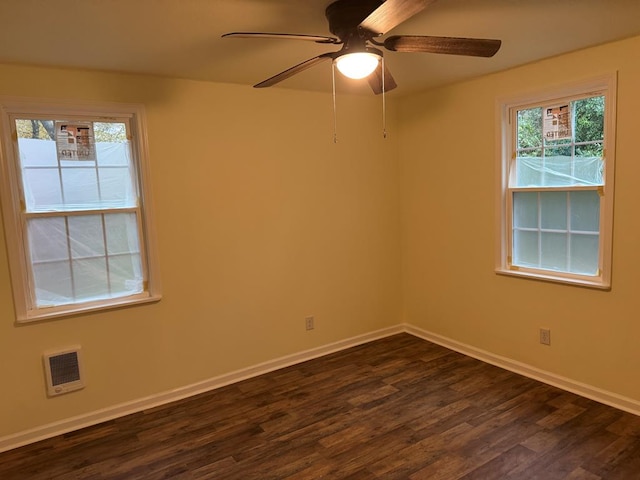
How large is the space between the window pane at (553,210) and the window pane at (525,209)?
0.19 feet

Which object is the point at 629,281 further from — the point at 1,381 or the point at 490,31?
the point at 1,381

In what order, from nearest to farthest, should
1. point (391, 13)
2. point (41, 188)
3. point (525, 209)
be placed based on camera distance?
point (391, 13), point (41, 188), point (525, 209)

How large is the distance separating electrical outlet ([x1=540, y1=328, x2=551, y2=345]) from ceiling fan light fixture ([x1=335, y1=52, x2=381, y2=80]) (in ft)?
7.86

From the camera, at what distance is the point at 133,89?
118 inches

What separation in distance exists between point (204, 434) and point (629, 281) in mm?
2880

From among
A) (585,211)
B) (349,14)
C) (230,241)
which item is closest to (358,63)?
(349,14)

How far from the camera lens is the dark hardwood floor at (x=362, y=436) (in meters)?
2.39

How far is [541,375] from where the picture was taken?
3.30 m

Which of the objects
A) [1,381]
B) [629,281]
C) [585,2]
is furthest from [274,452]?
[585,2]

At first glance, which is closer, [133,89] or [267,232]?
[133,89]

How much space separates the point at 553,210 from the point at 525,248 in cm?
38

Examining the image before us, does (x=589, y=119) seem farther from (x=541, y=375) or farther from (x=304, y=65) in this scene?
(x=304, y=65)

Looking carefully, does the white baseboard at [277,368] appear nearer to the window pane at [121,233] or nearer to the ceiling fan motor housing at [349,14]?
the window pane at [121,233]

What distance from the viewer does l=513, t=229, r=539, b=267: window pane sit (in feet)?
11.1
